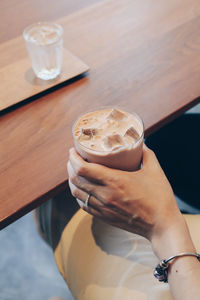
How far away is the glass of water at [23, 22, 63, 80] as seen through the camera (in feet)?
2.54

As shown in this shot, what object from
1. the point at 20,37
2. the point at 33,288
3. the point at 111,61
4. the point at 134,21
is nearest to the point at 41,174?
the point at 111,61

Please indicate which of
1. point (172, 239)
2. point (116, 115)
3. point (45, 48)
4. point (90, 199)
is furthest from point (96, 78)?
point (172, 239)

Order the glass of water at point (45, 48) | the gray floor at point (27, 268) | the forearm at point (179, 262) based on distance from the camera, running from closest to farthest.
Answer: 1. the forearm at point (179, 262)
2. the glass of water at point (45, 48)
3. the gray floor at point (27, 268)

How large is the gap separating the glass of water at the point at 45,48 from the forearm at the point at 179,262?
1.70 feet

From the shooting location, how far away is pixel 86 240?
75 centimetres

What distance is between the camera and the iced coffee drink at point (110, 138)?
534mm

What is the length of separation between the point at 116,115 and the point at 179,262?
304mm

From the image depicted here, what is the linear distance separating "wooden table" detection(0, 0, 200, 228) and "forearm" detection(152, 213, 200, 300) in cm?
24

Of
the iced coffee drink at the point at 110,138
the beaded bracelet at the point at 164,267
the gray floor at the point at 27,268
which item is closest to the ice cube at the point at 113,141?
the iced coffee drink at the point at 110,138

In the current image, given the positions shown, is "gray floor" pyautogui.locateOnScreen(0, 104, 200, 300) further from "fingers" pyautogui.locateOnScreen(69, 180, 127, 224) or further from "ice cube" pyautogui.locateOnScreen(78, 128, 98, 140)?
"ice cube" pyautogui.locateOnScreen(78, 128, 98, 140)

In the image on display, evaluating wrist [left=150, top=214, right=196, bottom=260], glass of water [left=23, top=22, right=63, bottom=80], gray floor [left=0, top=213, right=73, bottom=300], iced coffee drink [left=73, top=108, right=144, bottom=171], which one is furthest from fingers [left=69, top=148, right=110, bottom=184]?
gray floor [left=0, top=213, right=73, bottom=300]

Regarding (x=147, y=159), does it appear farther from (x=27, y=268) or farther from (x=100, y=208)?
(x=27, y=268)

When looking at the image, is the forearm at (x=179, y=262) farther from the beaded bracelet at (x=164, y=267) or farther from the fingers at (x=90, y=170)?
the fingers at (x=90, y=170)

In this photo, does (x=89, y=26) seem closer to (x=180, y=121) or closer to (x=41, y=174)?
(x=180, y=121)
